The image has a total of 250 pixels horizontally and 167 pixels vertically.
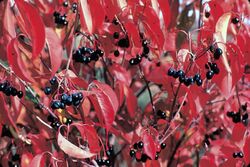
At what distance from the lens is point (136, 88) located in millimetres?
2631

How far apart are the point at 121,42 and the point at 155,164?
17.6 inches

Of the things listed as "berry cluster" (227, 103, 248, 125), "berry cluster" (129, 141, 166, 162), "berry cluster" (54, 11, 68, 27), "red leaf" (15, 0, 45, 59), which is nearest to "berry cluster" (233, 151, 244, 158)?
"berry cluster" (227, 103, 248, 125)

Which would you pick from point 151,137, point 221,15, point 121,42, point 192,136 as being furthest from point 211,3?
point 192,136

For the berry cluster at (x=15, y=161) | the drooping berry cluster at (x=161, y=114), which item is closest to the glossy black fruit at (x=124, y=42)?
the drooping berry cluster at (x=161, y=114)

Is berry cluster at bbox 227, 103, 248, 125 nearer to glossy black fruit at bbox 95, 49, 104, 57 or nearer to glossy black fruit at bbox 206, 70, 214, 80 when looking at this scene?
glossy black fruit at bbox 206, 70, 214, 80

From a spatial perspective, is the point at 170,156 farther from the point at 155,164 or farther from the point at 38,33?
the point at 38,33

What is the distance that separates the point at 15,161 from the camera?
2062 mm

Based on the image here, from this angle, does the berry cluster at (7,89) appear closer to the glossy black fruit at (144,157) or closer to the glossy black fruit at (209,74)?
the glossy black fruit at (144,157)

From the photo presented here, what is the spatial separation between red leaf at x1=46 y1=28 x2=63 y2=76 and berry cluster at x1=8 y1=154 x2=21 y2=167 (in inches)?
28.2

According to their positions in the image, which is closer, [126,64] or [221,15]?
[221,15]

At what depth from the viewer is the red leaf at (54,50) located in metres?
1.33

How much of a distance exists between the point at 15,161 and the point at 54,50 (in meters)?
0.86

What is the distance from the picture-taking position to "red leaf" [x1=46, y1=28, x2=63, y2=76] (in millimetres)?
1329

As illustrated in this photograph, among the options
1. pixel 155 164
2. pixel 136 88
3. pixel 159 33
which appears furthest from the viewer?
pixel 136 88
